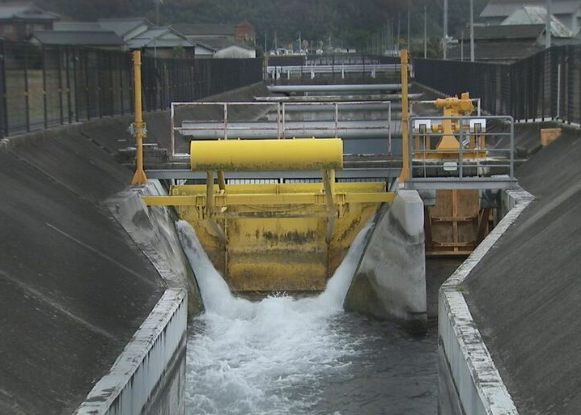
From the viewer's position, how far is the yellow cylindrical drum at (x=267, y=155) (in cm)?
1939

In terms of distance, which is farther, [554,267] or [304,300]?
[304,300]

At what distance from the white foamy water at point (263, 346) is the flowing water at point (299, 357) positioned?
2 centimetres

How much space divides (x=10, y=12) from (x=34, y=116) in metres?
9.92

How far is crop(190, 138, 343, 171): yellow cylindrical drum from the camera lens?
63.6 feet

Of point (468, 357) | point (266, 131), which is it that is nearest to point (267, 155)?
point (468, 357)

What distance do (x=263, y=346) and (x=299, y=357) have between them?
1017 mm

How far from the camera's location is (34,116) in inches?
941

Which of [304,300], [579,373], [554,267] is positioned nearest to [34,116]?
[304,300]

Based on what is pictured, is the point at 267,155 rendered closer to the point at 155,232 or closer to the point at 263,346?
the point at 155,232

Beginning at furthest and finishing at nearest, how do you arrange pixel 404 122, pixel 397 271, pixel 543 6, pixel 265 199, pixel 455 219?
pixel 543 6 < pixel 455 219 < pixel 404 122 < pixel 265 199 < pixel 397 271

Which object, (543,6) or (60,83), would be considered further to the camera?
(543,6)

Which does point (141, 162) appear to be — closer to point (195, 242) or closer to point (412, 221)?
point (195, 242)

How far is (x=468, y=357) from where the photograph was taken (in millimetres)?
11891

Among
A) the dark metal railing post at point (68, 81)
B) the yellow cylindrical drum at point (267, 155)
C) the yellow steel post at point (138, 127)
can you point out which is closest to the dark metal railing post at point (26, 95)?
the yellow steel post at point (138, 127)
